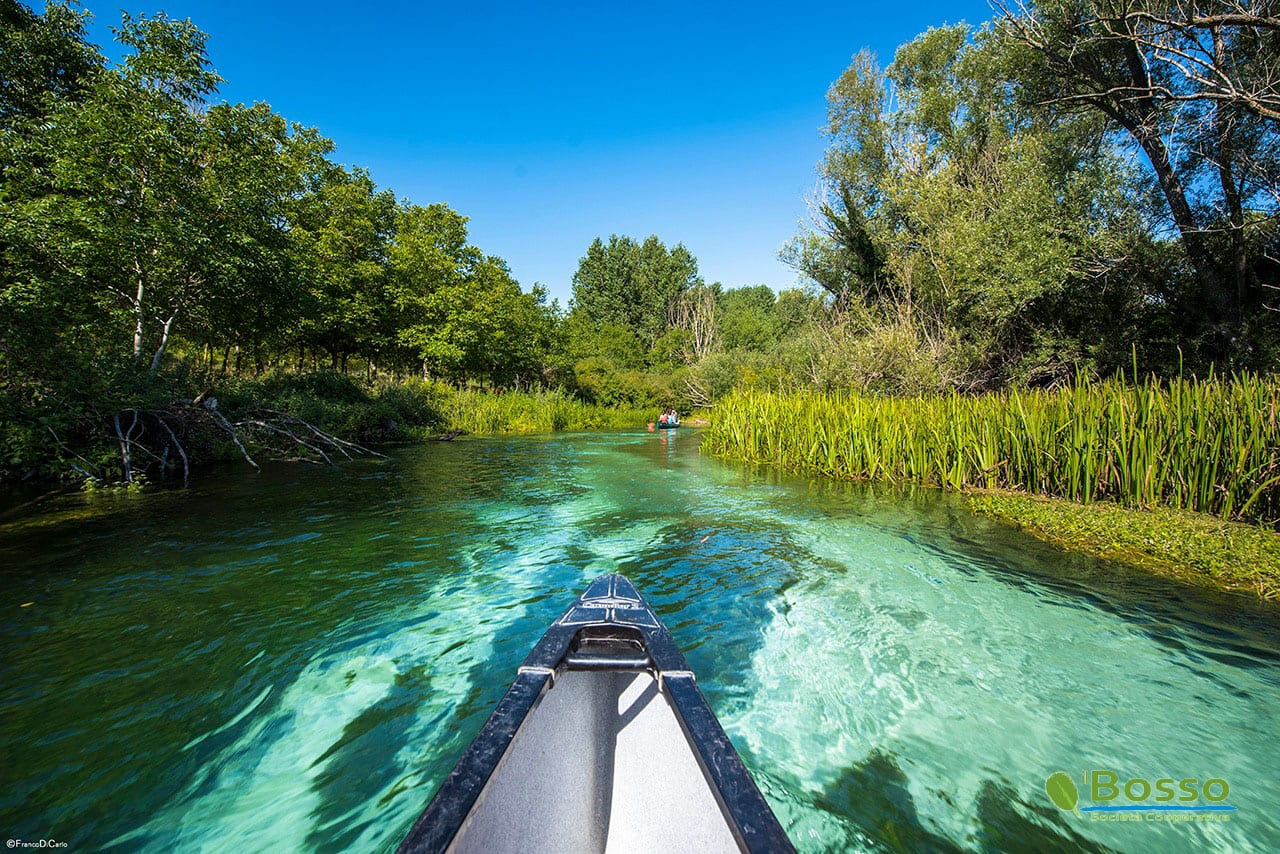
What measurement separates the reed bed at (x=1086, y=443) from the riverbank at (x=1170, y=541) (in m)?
0.35

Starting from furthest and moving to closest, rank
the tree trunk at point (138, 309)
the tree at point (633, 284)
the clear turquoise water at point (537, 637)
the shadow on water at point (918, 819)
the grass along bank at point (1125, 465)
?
1. the tree at point (633, 284)
2. the tree trunk at point (138, 309)
3. the grass along bank at point (1125, 465)
4. the clear turquoise water at point (537, 637)
5. the shadow on water at point (918, 819)

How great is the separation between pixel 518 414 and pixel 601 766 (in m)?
21.4

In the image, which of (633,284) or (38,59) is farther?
(633,284)

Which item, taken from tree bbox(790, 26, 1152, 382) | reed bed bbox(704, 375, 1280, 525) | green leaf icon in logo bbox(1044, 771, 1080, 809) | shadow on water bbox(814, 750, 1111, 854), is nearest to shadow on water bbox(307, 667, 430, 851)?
shadow on water bbox(814, 750, 1111, 854)

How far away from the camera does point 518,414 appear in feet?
73.4

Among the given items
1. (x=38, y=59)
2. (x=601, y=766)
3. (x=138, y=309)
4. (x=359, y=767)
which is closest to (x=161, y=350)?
(x=138, y=309)

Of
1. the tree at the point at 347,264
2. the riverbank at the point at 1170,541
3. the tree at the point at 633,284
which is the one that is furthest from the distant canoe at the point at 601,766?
the tree at the point at 633,284

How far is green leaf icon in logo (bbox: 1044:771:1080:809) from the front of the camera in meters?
2.05

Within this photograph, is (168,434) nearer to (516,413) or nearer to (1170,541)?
(1170,541)

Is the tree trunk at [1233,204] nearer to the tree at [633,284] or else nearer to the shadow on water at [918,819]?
the shadow on water at [918,819]

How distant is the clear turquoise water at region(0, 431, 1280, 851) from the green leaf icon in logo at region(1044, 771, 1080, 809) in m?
0.05

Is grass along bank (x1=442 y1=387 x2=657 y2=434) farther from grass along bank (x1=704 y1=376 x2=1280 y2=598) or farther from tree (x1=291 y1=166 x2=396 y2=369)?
grass along bank (x1=704 y1=376 x2=1280 y2=598)

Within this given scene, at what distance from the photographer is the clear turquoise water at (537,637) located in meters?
1.97

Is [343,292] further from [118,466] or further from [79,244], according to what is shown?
[118,466]
